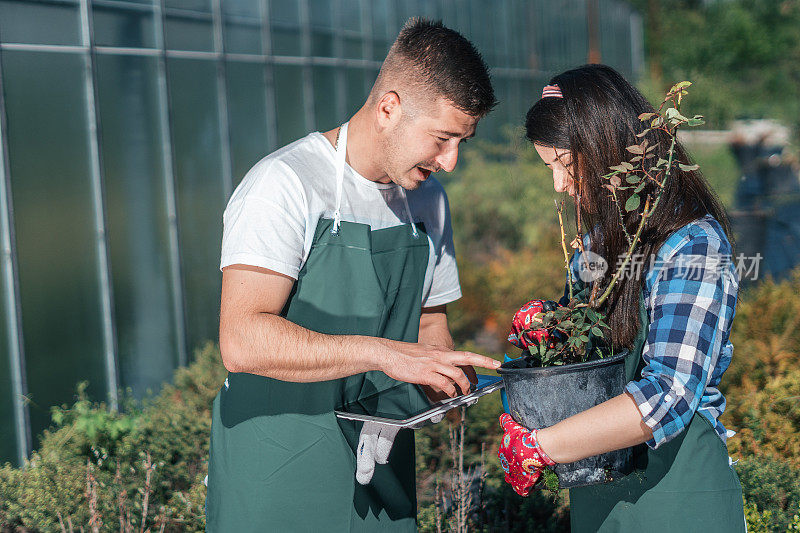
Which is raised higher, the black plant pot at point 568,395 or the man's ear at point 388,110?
the man's ear at point 388,110

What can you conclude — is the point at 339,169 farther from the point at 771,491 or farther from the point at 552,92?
the point at 771,491

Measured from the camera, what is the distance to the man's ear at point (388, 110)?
1.91m

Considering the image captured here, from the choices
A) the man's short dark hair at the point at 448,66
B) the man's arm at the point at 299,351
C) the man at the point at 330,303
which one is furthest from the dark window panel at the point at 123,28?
the man's arm at the point at 299,351

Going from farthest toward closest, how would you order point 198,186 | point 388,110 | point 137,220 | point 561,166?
point 198,186 < point 137,220 < point 388,110 < point 561,166

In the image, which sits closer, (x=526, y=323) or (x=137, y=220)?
(x=526, y=323)

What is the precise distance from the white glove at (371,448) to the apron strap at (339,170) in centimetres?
49

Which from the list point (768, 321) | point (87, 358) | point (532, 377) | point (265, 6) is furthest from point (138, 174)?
point (532, 377)

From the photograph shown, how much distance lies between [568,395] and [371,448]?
1.64 feet

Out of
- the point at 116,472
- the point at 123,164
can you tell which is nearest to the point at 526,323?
the point at 116,472

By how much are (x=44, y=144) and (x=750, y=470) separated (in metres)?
4.22

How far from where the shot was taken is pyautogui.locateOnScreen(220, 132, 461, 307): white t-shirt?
5.65 ft

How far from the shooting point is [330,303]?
1881mm

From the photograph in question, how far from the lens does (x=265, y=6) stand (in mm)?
7055

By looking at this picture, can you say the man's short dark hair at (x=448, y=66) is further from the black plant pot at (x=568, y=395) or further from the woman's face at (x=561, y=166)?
the black plant pot at (x=568, y=395)
